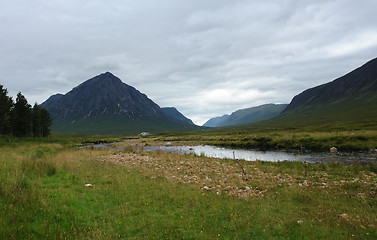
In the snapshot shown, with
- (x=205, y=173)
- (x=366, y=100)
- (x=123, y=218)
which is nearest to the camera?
(x=123, y=218)

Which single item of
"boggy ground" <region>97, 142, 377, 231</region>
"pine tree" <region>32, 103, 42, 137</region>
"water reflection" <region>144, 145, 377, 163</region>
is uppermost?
"pine tree" <region>32, 103, 42, 137</region>

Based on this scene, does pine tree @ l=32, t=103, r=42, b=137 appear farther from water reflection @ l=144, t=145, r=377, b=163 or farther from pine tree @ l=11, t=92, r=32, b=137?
water reflection @ l=144, t=145, r=377, b=163

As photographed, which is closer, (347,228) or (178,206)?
(347,228)

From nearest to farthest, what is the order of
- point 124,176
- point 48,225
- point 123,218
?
point 48,225 → point 123,218 → point 124,176

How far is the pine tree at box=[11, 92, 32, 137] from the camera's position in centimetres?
6962

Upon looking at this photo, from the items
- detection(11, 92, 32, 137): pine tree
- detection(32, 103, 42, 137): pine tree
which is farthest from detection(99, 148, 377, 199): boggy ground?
detection(32, 103, 42, 137): pine tree

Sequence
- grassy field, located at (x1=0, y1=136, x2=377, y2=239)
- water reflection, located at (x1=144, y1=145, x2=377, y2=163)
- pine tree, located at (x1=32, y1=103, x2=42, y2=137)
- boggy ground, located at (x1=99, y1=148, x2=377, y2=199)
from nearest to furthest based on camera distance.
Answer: grassy field, located at (x1=0, y1=136, x2=377, y2=239)
boggy ground, located at (x1=99, y1=148, x2=377, y2=199)
water reflection, located at (x1=144, y1=145, x2=377, y2=163)
pine tree, located at (x1=32, y1=103, x2=42, y2=137)

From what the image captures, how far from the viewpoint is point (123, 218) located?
8.80 m

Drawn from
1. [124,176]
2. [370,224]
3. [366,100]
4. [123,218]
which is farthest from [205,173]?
[366,100]

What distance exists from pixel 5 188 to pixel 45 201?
2263mm

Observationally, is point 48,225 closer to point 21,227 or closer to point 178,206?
point 21,227

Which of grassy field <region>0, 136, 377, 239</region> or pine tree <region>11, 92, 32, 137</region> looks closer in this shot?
grassy field <region>0, 136, 377, 239</region>

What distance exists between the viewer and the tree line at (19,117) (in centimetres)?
6419

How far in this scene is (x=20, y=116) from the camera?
7150 cm
